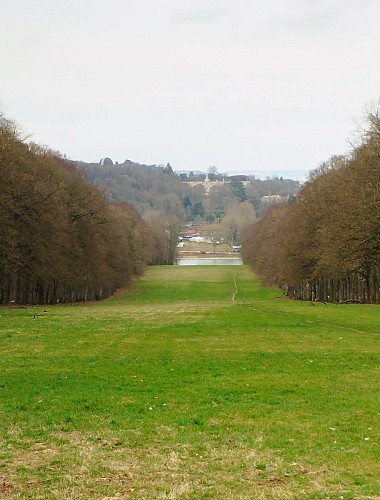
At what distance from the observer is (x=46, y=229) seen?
158 feet

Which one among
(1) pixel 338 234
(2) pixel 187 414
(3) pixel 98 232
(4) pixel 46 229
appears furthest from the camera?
(3) pixel 98 232

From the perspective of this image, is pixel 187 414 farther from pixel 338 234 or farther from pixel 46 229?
pixel 46 229

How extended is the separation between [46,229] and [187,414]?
121 ft

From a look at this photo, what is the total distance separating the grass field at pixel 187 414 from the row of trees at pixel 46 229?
19576 millimetres

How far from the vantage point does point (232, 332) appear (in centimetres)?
2714

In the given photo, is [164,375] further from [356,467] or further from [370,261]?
[370,261]

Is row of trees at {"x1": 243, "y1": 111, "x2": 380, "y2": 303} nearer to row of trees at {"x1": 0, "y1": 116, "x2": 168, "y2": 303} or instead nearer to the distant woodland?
the distant woodland

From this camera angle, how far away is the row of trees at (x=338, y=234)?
41.0 m

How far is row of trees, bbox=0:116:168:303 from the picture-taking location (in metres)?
44.5

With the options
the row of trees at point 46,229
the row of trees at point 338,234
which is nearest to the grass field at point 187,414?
the row of trees at point 338,234

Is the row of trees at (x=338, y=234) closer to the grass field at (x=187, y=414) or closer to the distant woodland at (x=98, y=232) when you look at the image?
the distant woodland at (x=98, y=232)

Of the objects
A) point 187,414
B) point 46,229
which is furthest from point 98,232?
point 187,414

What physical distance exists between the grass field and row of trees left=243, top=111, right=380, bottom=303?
1559 cm

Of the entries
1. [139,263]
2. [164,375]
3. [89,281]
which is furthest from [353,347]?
[139,263]
